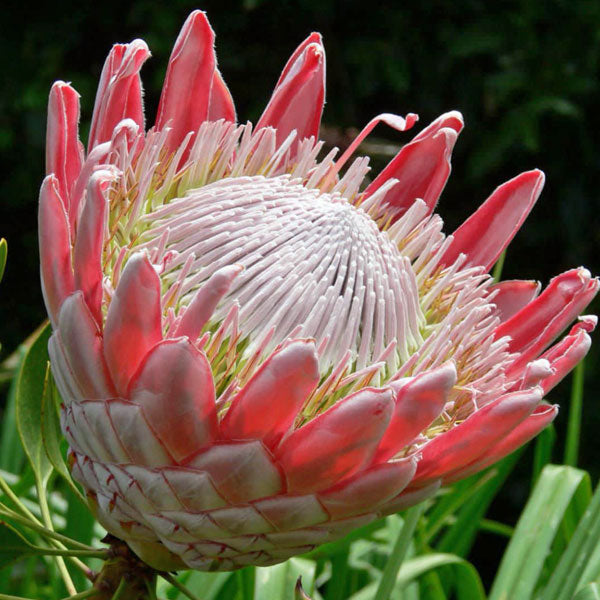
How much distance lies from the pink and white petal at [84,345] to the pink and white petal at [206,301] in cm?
7

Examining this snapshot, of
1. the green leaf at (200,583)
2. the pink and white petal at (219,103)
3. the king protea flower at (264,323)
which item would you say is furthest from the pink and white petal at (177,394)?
the green leaf at (200,583)

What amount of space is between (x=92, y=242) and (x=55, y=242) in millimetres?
55

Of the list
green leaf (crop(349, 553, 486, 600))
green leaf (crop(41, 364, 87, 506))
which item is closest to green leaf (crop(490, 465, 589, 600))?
green leaf (crop(349, 553, 486, 600))

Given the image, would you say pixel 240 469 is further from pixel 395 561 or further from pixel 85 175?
pixel 395 561

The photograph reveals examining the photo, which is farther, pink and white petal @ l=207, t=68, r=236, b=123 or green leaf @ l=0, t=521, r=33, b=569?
pink and white petal @ l=207, t=68, r=236, b=123

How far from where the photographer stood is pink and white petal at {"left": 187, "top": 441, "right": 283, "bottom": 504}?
2.53 feet

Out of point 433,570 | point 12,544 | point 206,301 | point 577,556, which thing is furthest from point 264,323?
point 433,570

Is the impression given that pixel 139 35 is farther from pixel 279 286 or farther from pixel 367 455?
pixel 367 455

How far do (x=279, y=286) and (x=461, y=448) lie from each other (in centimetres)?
23

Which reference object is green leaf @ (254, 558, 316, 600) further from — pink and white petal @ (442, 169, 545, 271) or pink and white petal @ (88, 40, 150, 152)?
pink and white petal @ (88, 40, 150, 152)

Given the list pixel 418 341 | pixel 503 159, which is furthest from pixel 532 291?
pixel 503 159

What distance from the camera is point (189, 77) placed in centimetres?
110

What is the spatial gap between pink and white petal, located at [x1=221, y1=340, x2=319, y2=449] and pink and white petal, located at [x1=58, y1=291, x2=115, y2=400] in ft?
0.35

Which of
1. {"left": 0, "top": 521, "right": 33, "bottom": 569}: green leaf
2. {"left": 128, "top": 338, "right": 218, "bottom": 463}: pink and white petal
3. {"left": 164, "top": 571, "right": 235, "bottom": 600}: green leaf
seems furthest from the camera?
{"left": 164, "top": 571, "right": 235, "bottom": 600}: green leaf
